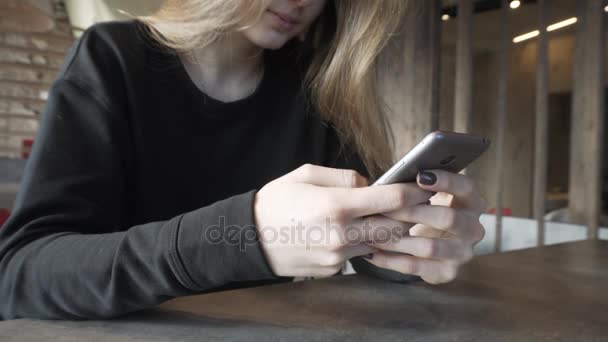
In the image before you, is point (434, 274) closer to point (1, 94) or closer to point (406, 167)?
point (406, 167)

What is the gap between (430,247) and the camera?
0.53m

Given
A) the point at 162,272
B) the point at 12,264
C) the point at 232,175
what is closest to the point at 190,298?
the point at 162,272

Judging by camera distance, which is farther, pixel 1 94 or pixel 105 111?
pixel 1 94

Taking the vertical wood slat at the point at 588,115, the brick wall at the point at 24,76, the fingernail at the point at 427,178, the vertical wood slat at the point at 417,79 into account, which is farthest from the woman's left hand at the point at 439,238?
the brick wall at the point at 24,76

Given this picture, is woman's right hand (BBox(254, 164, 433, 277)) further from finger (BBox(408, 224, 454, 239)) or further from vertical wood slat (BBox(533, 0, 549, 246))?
vertical wood slat (BBox(533, 0, 549, 246))

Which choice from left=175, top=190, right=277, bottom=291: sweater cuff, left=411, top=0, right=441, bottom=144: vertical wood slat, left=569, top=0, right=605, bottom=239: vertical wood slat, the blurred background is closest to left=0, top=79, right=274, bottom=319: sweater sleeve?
left=175, top=190, right=277, bottom=291: sweater cuff

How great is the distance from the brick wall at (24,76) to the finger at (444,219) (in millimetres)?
4793

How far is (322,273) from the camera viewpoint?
0.48 meters

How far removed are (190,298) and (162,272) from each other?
92mm

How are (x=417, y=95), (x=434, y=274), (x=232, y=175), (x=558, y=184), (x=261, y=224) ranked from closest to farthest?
(x=261, y=224) → (x=434, y=274) → (x=232, y=175) → (x=417, y=95) → (x=558, y=184)

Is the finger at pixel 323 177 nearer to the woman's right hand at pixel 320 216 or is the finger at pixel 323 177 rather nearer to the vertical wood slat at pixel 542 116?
the woman's right hand at pixel 320 216

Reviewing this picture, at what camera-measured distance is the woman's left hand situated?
1.60 ft

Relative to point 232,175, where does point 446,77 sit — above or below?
above

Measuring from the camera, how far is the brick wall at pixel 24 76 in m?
4.57
